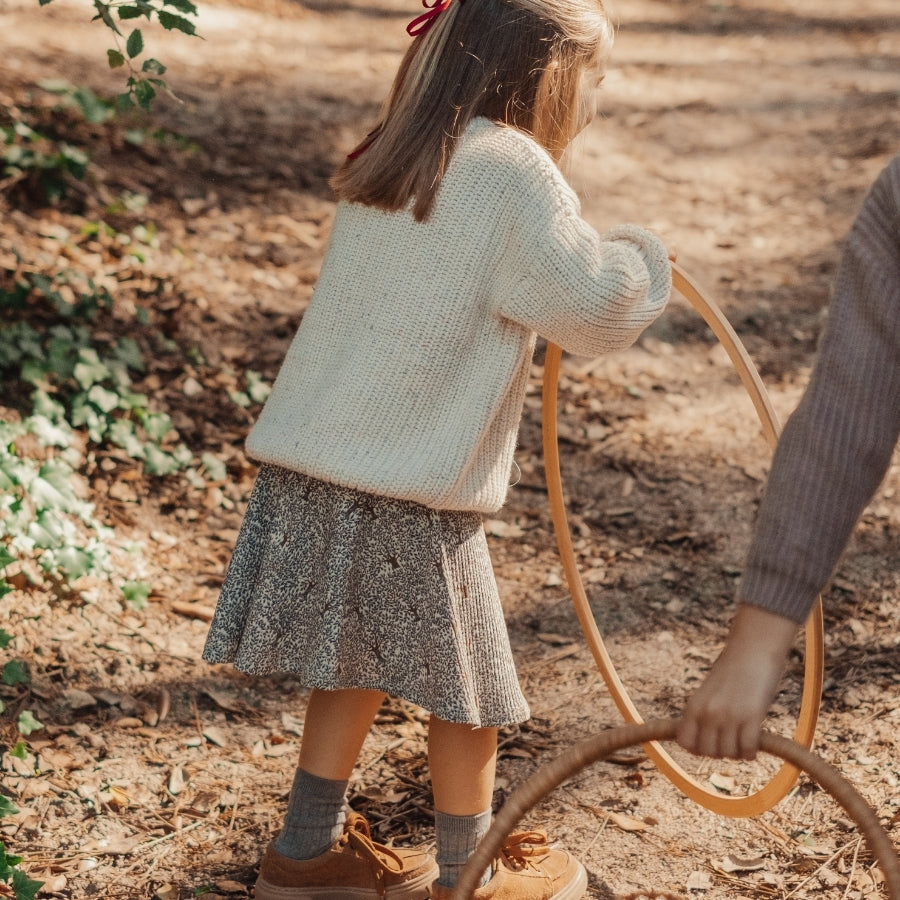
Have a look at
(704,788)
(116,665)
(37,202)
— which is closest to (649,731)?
(704,788)

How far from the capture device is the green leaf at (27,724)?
2.74 metres

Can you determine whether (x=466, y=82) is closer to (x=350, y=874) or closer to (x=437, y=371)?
(x=437, y=371)

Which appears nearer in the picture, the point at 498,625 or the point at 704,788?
the point at 498,625

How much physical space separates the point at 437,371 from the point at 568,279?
0.94 ft

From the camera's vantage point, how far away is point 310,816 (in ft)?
7.70

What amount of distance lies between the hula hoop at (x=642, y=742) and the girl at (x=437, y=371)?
1.41 ft

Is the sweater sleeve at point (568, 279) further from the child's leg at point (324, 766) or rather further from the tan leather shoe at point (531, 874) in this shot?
the tan leather shoe at point (531, 874)

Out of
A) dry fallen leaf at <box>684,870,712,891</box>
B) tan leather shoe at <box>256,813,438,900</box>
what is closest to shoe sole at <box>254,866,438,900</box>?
tan leather shoe at <box>256,813,438,900</box>

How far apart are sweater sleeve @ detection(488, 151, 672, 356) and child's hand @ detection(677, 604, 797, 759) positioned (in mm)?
840

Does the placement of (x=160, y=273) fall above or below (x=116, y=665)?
above

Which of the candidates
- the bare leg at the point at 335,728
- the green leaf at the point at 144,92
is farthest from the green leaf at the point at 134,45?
the bare leg at the point at 335,728

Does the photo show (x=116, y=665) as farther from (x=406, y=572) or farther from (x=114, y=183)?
(x=114, y=183)

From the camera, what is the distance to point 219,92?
21.2 ft

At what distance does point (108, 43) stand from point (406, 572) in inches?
214
